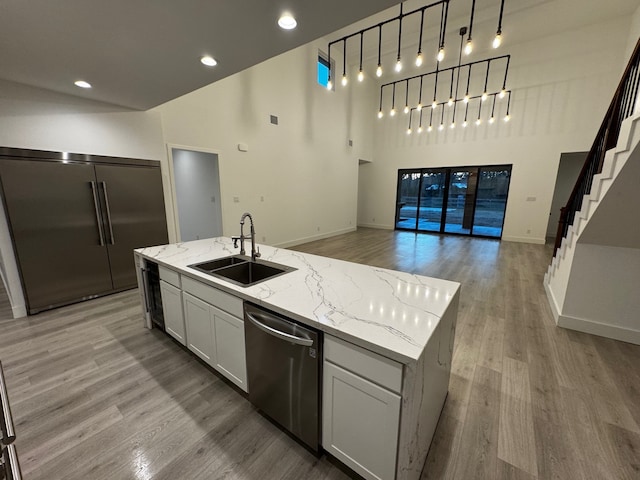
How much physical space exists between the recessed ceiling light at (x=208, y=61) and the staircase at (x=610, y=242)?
10.5 feet

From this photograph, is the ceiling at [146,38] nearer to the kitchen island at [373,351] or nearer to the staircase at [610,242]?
the kitchen island at [373,351]

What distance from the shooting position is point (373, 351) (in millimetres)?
999

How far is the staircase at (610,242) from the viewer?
195cm

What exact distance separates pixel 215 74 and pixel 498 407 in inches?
143

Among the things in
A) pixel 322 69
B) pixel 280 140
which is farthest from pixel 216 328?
pixel 322 69

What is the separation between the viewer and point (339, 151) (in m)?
7.43

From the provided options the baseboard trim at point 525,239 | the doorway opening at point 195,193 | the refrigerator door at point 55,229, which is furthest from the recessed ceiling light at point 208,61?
the baseboard trim at point 525,239

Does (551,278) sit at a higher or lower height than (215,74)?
lower

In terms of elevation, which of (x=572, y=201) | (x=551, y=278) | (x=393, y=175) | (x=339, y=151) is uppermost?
(x=339, y=151)

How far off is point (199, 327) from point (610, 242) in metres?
3.68

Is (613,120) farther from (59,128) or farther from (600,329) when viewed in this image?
(59,128)

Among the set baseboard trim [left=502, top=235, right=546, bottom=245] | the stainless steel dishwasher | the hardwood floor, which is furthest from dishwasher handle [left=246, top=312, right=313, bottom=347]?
baseboard trim [left=502, top=235, right=546, bottom=245]

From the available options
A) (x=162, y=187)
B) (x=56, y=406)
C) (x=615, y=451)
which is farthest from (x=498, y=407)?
(x=162, y=187)

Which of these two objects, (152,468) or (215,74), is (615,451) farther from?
(215,74)
